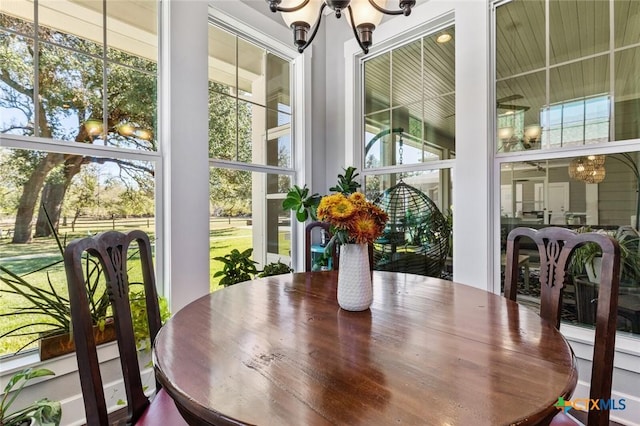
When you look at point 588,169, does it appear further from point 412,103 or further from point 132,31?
point 132,31

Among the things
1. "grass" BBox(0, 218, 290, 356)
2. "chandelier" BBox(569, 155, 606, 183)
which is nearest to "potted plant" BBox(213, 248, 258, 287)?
"grass" BBox(0, 218, 290, 356)

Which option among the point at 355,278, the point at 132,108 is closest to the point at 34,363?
the point at 132,108

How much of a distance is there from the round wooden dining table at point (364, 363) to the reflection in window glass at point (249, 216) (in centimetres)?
136

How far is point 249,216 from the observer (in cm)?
277

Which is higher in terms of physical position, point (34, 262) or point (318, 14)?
point (318, 14)

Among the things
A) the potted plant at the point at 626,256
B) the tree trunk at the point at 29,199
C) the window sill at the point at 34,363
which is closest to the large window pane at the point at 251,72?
the tree trunk at the point at 29,199

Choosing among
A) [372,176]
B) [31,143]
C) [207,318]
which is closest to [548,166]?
[372,176]

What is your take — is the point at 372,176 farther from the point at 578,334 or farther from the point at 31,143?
the point at 31,143

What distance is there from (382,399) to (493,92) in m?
2.37

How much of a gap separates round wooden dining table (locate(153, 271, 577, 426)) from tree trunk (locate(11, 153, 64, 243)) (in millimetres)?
1183

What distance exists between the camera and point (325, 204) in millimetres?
1105

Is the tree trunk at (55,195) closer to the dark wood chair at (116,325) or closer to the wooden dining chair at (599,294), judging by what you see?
the dark wood chair at (116,325)

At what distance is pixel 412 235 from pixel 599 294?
1.84 meters

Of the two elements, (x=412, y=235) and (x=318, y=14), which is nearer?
(x=318, y=14)
